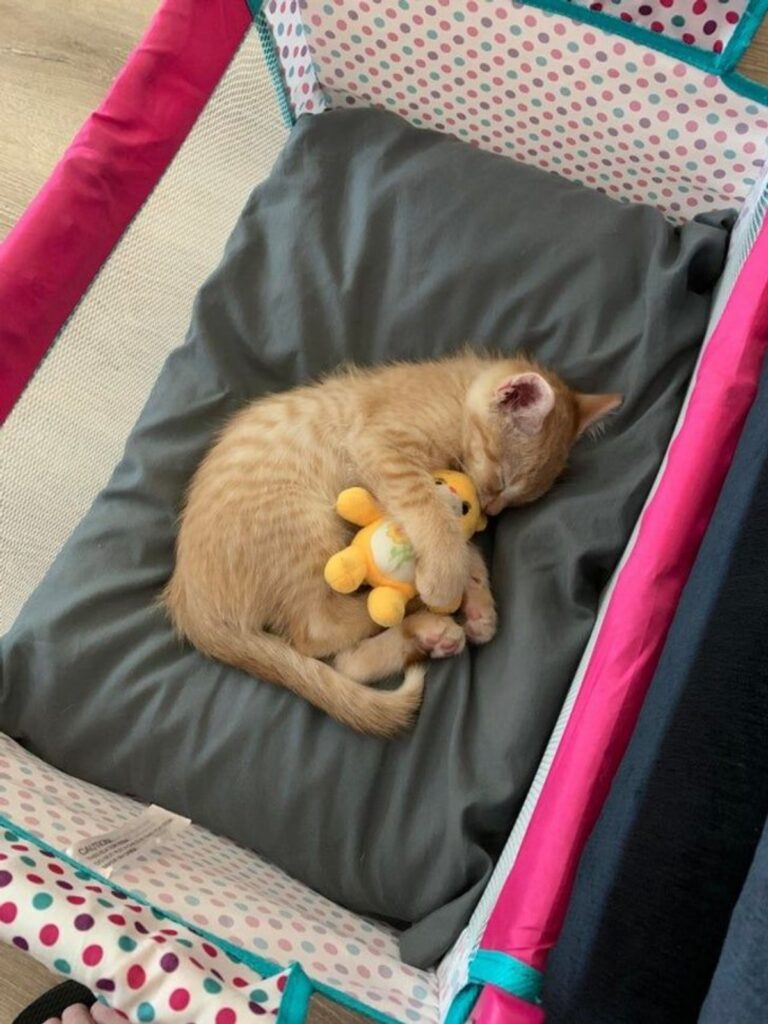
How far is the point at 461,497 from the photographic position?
1472mm

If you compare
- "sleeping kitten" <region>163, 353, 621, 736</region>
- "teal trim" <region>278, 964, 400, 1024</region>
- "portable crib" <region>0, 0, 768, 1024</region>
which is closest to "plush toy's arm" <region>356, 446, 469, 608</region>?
"sleeping kitten" <region>163, 353, 621, 736</region>

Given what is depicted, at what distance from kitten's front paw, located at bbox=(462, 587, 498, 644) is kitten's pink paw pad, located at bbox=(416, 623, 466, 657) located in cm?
3

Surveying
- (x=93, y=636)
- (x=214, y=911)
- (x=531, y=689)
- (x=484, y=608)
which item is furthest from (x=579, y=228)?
(x=214, y=911)

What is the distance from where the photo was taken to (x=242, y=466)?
1447 mm

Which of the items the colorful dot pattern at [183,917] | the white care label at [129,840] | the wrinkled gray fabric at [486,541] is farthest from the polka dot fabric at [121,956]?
the wrinkled gray fabric at [486,541]

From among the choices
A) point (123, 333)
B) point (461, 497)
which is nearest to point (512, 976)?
point (461, 497)

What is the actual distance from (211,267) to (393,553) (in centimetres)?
74

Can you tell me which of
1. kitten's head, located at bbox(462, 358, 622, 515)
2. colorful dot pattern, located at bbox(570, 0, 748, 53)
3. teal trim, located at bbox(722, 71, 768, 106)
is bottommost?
kitten's head, located at bbox(462, 358, 622, 515)

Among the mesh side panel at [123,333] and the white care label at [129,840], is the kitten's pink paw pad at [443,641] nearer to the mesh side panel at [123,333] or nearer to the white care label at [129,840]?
the white care label at [129,840]

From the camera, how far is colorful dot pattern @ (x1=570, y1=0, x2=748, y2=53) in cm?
138

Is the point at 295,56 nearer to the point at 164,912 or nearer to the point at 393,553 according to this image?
the point at 393,553

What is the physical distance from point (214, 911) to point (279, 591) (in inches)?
19.2

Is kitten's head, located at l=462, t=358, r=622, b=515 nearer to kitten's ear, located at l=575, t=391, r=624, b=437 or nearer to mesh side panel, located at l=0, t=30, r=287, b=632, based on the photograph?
kitten's ear, located at l=575, t=391, r=624, b=437

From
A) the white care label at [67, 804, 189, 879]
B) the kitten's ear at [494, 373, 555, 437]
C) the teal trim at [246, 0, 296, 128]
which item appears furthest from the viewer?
the teal trim at [246, 0, 296, 128]
